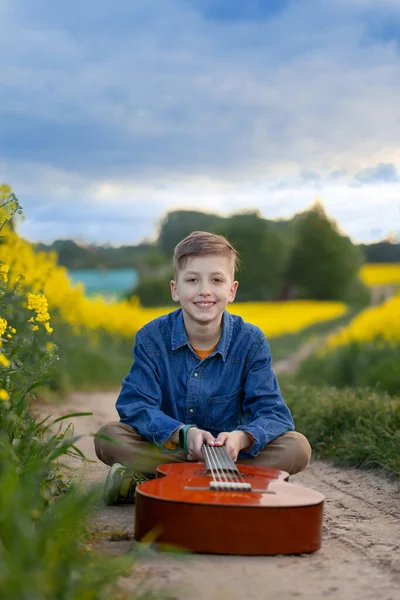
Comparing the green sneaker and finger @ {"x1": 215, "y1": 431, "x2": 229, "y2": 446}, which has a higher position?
finger @ {"x1": 215, "y1": 431, "x2": 229, "y2": 446}

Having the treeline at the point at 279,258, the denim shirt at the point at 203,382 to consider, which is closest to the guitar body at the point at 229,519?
the denim shirt at the point at 203,382

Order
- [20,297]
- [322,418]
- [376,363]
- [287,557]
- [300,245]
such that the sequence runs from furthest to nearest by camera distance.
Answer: [300,245], [376,363], [20,297], [322,418], [287,557]

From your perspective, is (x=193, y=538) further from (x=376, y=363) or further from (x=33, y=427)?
(x=376, y=363)

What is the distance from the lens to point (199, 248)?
12.2 feet

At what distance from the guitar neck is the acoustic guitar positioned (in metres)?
0.13

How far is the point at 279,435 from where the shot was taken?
12.4 ft

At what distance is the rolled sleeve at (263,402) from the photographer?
12.0ft

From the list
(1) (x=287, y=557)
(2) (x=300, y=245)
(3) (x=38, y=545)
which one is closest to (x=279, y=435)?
(1) (x=287, y=557)

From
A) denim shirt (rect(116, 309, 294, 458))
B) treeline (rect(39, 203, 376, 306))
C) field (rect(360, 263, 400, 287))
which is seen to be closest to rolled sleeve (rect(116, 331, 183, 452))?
denim shirt (rect(116, 309, 294, 458))

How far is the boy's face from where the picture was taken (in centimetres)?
372

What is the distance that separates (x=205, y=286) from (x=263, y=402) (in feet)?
2.06

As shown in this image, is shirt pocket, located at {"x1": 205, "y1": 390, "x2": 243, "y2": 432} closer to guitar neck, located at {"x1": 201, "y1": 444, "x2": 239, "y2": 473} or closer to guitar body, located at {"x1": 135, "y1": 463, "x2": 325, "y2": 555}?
guitar neck, located at {"x1": 201, "y1": 444, "x2": 239, "y2": 473}

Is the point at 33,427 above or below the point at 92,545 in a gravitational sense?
above

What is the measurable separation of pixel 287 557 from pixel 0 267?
1.95 m
